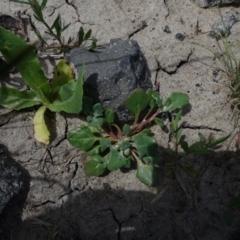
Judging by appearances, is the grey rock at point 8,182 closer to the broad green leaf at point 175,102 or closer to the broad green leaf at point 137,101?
the broad green leaf at point 137,101

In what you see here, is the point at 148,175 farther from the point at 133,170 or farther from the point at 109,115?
the point at 109,115

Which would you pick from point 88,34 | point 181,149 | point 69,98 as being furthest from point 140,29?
point 181,149

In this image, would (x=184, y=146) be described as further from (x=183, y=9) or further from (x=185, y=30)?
(x=183, y=9)

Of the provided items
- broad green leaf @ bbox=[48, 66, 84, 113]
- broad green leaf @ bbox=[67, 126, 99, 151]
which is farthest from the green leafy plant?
broad green leaf @ bbox=[48, 66, 84, 113]

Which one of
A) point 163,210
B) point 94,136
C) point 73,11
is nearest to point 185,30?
point 73,11

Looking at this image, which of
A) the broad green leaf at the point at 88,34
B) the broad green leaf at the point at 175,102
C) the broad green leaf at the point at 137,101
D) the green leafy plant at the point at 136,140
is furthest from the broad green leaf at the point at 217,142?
the broad green leaf at the point at 88,34
